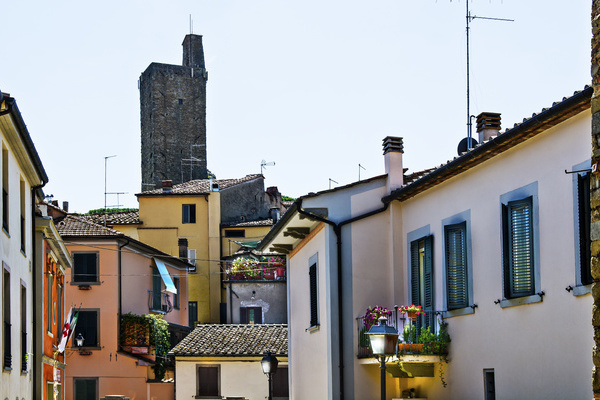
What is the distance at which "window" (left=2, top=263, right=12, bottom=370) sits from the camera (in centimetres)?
1644

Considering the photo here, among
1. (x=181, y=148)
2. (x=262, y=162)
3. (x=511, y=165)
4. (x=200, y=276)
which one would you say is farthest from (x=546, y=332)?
(x=181, y=148)

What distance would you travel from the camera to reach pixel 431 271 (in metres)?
17.5

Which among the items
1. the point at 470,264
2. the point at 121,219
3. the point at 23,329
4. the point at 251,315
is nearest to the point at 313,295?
the point at 23,329

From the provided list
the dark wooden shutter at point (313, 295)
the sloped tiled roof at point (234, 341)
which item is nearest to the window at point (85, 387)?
the sloped tiled roof at point (234, 341)

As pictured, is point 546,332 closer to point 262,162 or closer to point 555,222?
point 555,222

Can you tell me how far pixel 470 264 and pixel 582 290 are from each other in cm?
373

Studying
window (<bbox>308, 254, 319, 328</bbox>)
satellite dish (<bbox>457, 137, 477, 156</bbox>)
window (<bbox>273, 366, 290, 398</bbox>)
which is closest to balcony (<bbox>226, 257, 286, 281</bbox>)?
window (<bbox>273, 366, 290, 398</bbox>)

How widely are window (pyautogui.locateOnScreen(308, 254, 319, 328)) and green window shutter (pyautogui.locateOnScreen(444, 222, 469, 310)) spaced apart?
176 inches

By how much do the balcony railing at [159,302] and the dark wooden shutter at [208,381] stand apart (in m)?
12.7

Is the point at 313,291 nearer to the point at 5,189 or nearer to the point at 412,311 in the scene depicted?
the point at 412,311

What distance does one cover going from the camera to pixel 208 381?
2978 cm

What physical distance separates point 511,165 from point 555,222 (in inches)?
64.5

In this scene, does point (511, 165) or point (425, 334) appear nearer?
point (511, 165)

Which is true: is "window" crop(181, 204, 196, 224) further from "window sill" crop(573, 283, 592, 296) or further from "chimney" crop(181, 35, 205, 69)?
"window sill" crop(573, 283, 592, 296)
